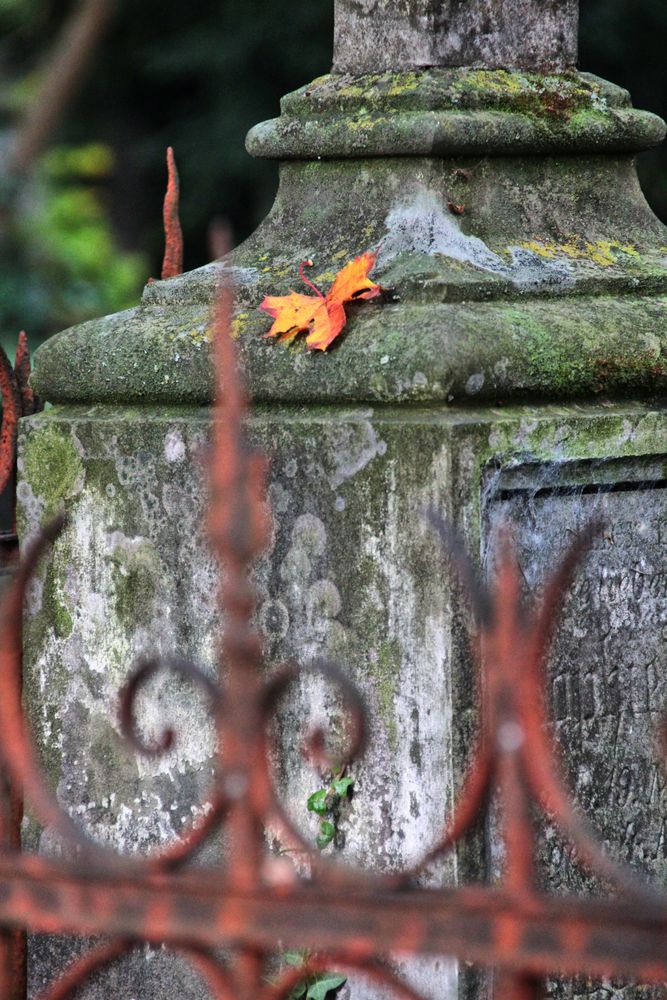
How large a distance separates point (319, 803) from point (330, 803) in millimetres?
17

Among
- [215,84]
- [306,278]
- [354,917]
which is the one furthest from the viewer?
[215,84]

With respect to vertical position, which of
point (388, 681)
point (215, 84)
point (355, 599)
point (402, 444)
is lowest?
point (388, 681)

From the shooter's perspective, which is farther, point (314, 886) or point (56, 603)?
point (56, 603)

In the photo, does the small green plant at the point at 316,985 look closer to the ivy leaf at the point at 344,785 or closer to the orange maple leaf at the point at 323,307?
the ivy leaf at the point at 344,785

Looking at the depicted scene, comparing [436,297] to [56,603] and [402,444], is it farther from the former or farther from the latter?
[56,603]

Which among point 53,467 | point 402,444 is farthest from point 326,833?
point 53,467

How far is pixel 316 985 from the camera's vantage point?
221cm

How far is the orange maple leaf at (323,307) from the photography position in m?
2.26

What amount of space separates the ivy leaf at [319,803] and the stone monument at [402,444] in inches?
0.9

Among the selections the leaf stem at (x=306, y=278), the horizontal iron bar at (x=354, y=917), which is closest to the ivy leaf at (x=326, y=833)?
the leaf stem at (x=306, y=278)

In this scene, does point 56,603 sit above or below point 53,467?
below

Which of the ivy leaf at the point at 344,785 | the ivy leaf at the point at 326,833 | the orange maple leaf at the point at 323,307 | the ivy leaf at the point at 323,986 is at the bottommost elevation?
the ivy leaf at the point at 323,986

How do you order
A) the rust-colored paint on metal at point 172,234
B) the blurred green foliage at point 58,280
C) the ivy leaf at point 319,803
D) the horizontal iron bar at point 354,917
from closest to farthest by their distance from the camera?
the horizontal iron bar at point 354,917 → the ivy leaf at point 319,803 → the rust-colored paint on metal at point 172,234 → the blurred green foliage at point 58,280

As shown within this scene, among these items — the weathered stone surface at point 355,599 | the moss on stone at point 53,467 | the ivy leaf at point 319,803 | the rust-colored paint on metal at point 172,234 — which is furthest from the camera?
the rust-colored paint on metal at point 172,234
